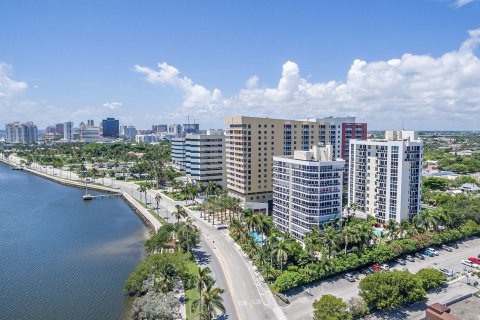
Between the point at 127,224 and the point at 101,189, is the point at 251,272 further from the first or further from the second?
the point at 101,189

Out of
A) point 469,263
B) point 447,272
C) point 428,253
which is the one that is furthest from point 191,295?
point 469,263

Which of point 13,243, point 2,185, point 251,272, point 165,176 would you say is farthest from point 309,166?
point 2,185

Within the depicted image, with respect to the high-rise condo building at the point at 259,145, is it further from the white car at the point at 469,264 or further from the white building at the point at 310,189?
the white car at the point at 469,264

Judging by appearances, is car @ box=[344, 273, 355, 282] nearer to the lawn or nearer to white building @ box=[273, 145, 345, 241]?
white building @ box=[273, 145, 345, 241]

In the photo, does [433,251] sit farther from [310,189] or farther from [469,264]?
[310,189]

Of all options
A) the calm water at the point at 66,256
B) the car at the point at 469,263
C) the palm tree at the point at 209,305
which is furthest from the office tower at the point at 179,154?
the palm tree at the point at 209,305
